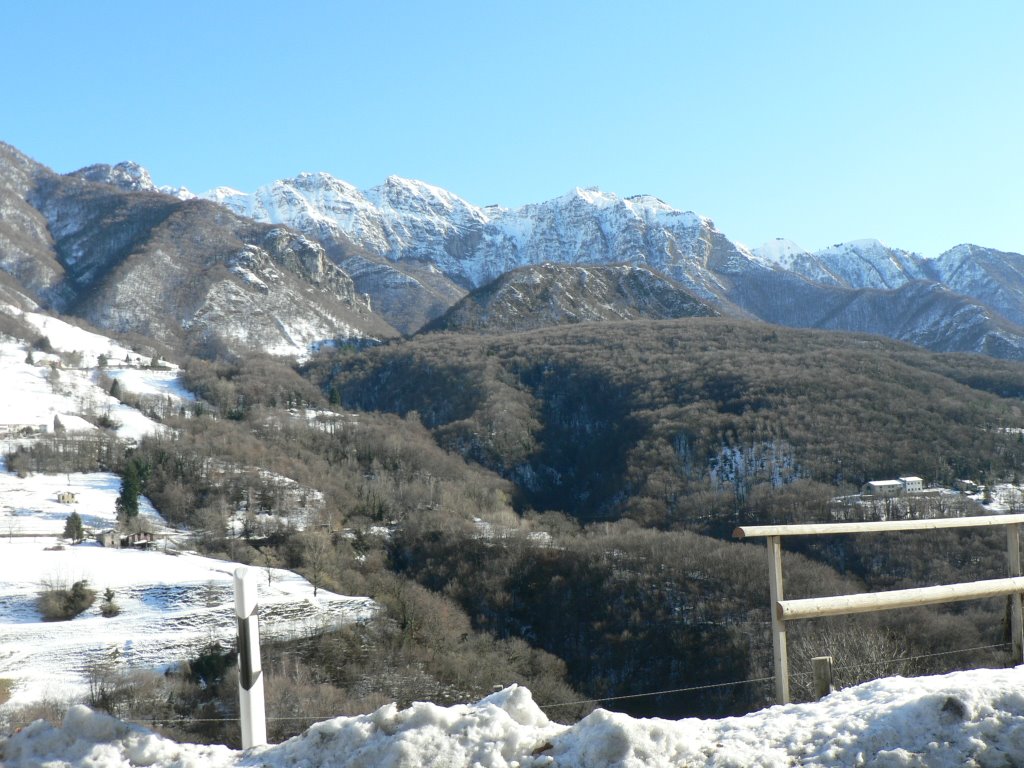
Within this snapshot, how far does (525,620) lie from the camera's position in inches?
3780

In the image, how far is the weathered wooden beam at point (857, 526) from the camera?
24.4 ft

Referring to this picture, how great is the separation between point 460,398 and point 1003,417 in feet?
348

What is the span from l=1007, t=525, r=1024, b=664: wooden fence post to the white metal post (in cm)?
767

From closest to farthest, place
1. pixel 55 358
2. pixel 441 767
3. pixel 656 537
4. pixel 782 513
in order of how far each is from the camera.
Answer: pixel 441 767, pixel 656 537, pixel 782 513, pixel 55 358

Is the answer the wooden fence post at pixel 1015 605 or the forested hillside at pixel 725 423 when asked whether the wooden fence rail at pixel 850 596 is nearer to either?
the wooden fence post at pixel 1015 605

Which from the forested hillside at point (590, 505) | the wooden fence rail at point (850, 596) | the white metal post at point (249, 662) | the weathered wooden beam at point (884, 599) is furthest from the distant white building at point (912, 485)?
the white metal post at point (249, 662)

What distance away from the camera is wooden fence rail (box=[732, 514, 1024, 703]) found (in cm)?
757

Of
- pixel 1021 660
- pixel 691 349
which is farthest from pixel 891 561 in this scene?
pixel 691 349

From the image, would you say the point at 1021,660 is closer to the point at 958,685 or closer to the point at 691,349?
the point at 958,685

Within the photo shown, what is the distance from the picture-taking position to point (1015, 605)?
906cm

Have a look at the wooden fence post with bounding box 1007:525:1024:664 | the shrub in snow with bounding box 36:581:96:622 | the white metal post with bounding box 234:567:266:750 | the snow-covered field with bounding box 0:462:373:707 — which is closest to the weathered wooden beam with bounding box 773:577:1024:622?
A: the wooden fence post with bounding box 1007:525:1024:664

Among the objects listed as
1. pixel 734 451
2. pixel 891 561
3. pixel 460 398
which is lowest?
pixel 891 561

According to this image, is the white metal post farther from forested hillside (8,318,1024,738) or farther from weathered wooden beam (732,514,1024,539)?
forested hillside (8,318,1024,738)

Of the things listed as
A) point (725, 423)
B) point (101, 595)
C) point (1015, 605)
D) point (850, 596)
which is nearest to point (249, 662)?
point (850, 596)
